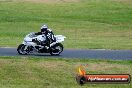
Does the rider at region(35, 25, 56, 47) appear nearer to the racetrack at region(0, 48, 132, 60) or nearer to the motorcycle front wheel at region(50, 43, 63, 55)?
the motorcycle front wheel at region(50, 43, 63, 55)

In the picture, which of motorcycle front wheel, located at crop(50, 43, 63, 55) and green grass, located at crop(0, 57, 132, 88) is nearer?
green grass, located at crop(0, 57, 132, 88)

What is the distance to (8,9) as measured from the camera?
55750 millimetres

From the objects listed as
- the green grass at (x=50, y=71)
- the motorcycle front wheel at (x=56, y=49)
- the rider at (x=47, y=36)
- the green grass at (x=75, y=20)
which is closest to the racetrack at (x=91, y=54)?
the motorcycle front wheel at (x=56, y=49)

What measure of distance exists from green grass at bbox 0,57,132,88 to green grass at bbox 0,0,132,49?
24.6 ft

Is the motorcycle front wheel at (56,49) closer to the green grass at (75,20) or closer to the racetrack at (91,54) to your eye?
the racetrack at (91,54)

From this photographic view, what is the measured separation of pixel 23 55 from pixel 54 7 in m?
36.4

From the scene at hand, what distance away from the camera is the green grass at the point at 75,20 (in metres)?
34.8

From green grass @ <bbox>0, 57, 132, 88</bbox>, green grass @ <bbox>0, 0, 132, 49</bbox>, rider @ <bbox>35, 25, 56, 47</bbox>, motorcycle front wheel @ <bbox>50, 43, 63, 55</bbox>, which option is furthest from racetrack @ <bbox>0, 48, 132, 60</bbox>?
green grass @ <bbox>0, 57, 132, 88</bbox>

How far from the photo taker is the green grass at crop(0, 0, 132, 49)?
3484 centimetres

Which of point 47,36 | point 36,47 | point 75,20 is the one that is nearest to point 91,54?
point 47,36

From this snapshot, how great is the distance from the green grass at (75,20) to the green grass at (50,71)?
7.50m

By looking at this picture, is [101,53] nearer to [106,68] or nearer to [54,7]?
[106,68]

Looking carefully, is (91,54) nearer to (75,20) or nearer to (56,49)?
(56,49)

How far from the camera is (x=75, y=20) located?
49.5 metres
